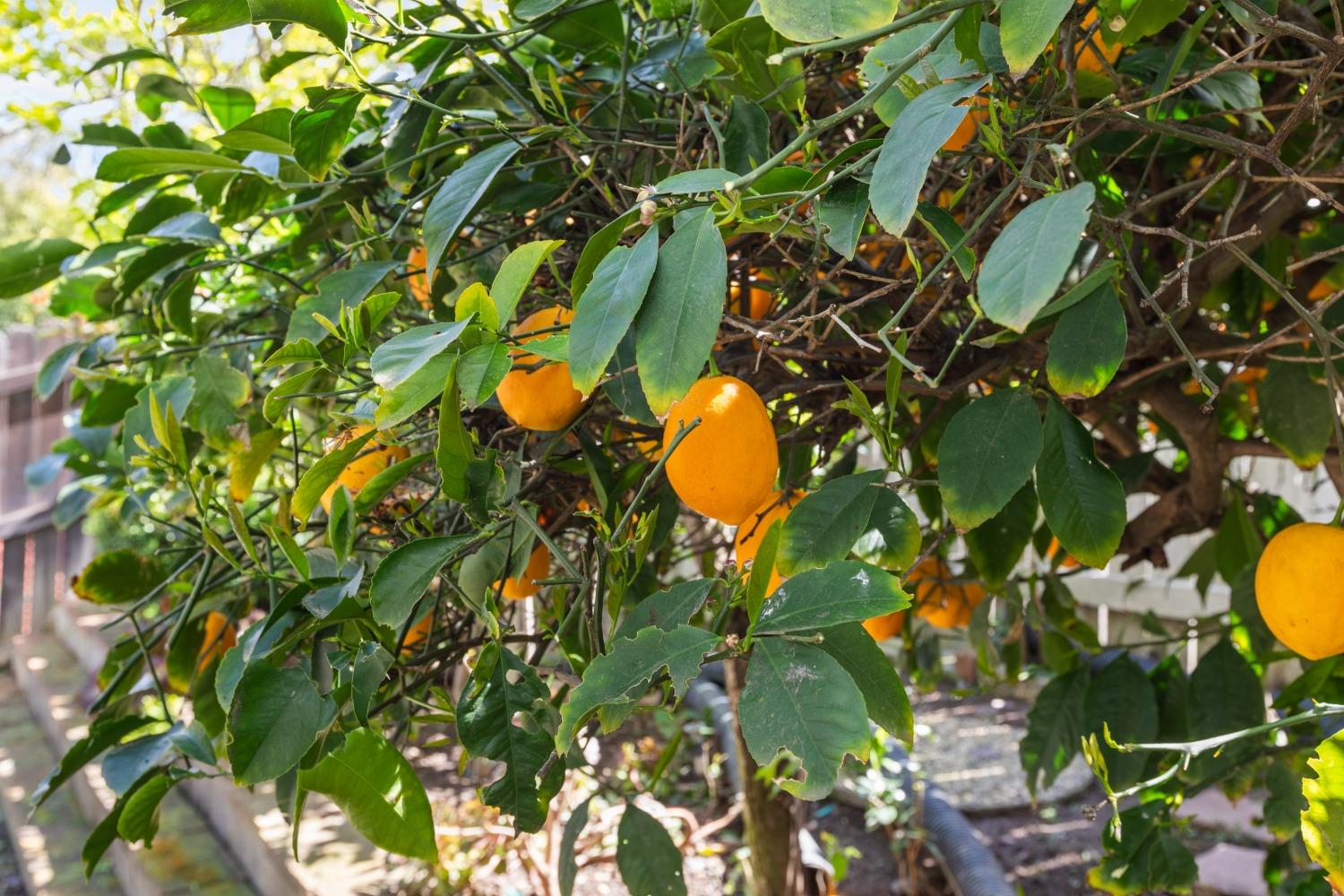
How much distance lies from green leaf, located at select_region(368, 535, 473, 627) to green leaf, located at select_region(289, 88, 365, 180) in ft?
0.93

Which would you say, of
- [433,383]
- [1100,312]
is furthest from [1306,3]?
[433,383]

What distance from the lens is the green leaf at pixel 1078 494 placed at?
2.08 ft

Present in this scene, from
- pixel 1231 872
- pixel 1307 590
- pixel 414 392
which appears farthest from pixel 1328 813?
pixel 1231 872

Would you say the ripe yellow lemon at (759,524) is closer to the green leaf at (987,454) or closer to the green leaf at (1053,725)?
the green leaf at (987,454)

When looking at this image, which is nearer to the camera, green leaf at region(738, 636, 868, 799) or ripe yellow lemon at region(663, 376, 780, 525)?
green leaf at region(738, 636, 868, 799)

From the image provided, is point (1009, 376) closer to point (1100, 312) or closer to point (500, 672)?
point (1100, 312)

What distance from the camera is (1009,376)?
0.86 m

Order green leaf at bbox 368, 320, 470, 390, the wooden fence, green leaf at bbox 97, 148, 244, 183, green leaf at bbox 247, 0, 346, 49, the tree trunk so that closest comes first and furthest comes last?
green leaf at bbox 368, 320, 470, 390, green leaf at bbox 247, 0, 346, 49, green leaf at bbox 97, 148, 244, 183, the tree trunk, the wooden fence

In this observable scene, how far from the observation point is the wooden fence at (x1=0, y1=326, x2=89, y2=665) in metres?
4.80

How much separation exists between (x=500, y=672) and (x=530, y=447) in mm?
251

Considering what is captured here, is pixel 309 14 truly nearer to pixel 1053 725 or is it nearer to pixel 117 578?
pixel 117 578

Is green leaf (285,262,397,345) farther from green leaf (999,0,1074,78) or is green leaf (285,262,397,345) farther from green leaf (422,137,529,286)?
green leaf (999,0,1074,78)

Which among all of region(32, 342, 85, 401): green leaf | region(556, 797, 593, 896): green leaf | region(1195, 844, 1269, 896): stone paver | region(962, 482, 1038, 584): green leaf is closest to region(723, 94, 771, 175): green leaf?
region(962, 482, 1038, 584): green leaf

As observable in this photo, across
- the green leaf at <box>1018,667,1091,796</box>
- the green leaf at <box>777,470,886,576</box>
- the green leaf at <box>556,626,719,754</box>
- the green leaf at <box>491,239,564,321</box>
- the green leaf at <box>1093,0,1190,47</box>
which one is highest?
the green leaf at <box>1093,0,1190,47</box>
